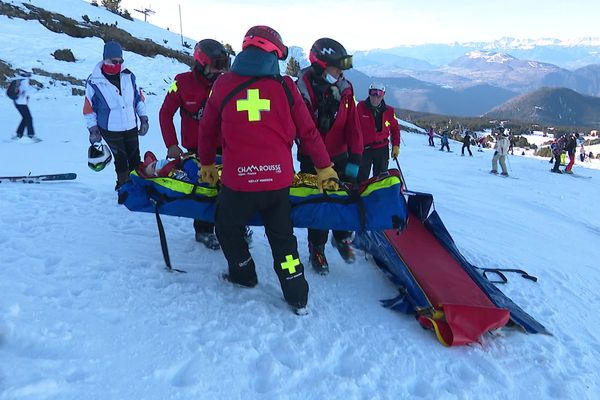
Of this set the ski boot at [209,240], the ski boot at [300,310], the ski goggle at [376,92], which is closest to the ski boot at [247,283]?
the ski boot at [300,310]

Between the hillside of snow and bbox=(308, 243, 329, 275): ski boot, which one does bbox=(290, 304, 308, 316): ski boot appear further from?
bbox=(308, 243, 329, 275): ski boot

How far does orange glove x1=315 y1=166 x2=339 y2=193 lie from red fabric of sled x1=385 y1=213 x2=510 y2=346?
1.11 metres

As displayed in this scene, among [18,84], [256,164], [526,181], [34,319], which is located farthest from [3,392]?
[526,181]

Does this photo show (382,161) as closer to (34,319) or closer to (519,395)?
(519,395)

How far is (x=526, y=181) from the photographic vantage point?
14203 mm

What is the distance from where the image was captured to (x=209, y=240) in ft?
14.5

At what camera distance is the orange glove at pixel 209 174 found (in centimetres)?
353

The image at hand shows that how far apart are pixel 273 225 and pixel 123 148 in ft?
9.71

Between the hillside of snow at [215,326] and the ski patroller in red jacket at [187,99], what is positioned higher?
the ski patroller in red jacket at [187,99]

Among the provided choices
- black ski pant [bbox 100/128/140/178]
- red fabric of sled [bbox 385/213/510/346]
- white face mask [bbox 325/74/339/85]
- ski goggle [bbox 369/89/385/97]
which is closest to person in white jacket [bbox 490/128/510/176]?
ski goggle [bbox 369/89/385/97]

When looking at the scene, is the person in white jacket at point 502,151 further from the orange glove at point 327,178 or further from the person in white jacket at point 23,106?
the person in white jacket at point 23,106

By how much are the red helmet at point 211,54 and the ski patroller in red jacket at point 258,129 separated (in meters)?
0.94

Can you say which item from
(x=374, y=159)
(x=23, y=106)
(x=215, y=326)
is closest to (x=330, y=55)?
(x=215, y=326)

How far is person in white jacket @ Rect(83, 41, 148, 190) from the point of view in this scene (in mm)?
4898
